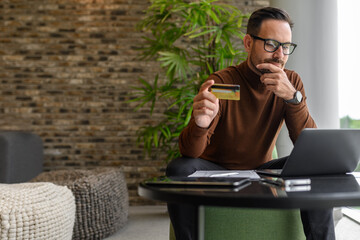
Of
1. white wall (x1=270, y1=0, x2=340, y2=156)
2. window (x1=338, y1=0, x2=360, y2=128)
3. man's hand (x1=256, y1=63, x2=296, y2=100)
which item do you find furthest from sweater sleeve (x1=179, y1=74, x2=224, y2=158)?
window (x1=338, y1=0, x2=360, y2=128)

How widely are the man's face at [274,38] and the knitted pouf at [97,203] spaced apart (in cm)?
144

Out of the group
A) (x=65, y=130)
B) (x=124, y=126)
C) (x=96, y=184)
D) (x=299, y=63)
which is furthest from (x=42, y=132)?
(x=299, y=63)

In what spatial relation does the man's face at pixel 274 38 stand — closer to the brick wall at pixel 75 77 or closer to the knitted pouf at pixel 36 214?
the knitted pouf at pixel 36 214

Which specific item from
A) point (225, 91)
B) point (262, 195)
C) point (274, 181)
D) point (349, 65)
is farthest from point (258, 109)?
point (349, 65)

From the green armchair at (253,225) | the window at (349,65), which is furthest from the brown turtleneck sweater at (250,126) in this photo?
the window at (349,65)

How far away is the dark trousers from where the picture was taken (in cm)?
132

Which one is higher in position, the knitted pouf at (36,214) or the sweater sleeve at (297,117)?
the sweater sleeve at (297,117)

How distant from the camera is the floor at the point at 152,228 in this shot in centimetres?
281

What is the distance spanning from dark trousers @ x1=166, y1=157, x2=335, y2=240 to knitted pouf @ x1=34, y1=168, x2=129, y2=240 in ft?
4.15

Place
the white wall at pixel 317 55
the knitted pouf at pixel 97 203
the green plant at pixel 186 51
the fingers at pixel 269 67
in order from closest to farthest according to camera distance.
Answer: the fingers at pixel 269 67
the knitted pouf at pixel 97 203
the green plant at pixel 186 51
the white wall at pixel 317 55

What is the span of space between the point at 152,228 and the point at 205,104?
196cm

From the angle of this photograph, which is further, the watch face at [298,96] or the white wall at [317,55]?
the white wall at [317,55]

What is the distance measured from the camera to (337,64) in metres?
3.25

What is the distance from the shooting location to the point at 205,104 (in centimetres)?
136
